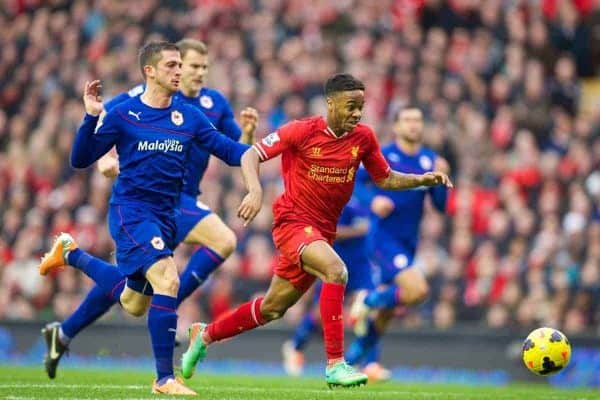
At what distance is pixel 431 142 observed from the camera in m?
20.7

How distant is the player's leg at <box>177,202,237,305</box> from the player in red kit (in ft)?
5.33

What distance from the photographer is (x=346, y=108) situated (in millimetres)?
10836

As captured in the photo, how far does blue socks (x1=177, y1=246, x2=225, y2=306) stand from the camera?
12.9m

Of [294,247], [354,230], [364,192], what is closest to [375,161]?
[294,247]

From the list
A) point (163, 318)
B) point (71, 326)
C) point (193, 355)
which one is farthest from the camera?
point (71, 326)

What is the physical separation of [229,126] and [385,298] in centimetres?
286

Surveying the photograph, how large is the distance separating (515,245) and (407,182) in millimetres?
8246

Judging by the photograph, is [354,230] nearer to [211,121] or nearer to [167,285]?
[211,121]

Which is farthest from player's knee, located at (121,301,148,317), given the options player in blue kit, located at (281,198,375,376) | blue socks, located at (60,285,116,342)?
player in blue kit, located at (281,198,375,376)

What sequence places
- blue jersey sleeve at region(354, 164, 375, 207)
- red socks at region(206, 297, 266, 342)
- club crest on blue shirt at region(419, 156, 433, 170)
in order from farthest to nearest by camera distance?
blue jersey sleeve at region(354, 164, 375, 207), club crest on blue shirt at region(419, 156, 433, 170), red socks at region(206, 297, 266, 342)

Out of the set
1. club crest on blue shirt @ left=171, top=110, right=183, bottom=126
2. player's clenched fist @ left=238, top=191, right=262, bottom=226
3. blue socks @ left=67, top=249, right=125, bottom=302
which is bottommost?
blue socks @ left=67, top=249, right=125, bottom=302

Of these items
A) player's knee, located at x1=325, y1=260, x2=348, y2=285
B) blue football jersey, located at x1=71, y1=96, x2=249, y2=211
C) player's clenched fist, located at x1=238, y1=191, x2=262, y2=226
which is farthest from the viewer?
blue football jersey, located at x1=71, y1=96, x2=249, y2=211

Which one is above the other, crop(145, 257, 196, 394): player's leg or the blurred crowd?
the blurred crowd

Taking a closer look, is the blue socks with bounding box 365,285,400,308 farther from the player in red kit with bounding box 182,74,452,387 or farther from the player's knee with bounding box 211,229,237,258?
the player in red kit with bounding box 182,74,452,387
